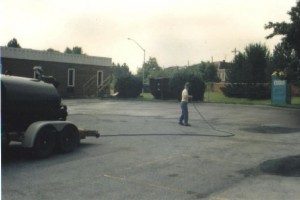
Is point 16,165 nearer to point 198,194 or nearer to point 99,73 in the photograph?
point 198,194

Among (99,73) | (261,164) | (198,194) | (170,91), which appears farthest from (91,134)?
(99,73)

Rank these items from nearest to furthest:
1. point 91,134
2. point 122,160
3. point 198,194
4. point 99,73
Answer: point 198,194
point 122,160
point 91,134
point 99,73

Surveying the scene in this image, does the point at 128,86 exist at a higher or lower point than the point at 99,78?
lower

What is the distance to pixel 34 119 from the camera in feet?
35.3

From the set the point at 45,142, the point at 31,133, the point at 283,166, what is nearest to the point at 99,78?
the point at 45,142

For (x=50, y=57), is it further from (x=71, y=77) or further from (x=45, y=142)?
(x=45, y=142)

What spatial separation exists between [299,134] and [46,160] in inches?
387

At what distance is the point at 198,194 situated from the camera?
703 cm

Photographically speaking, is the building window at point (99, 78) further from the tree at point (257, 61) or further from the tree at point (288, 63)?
the tree at point (288, 63)

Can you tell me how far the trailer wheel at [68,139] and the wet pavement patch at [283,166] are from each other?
4.76 m

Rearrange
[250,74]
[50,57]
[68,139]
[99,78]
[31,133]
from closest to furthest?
[31,133]
[68,139]
[250,74]
[50,57]
[99,78]

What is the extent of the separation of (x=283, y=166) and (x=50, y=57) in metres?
38.7

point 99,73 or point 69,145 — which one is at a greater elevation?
point 99,73

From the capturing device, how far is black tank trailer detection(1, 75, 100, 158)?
9.83m
